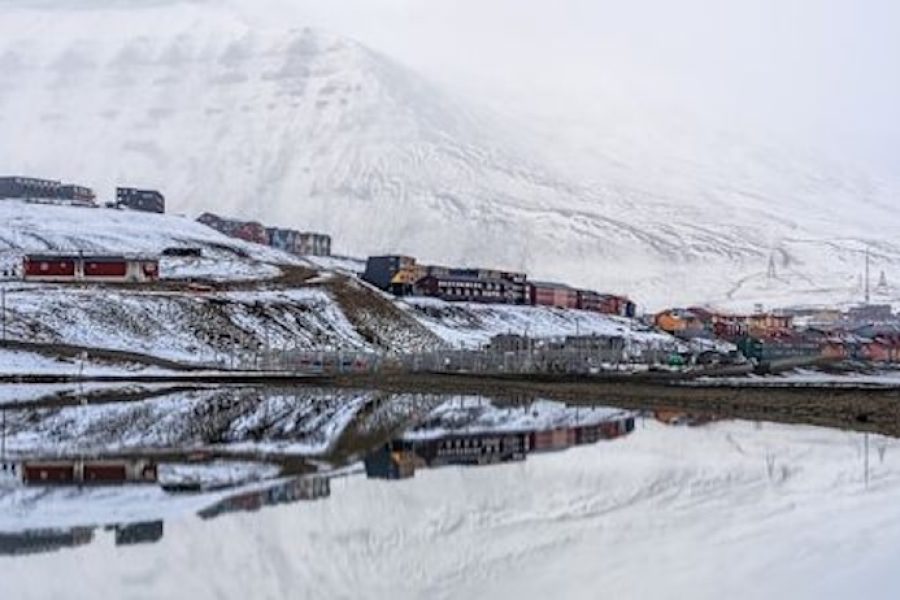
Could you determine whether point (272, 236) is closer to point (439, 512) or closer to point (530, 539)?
point (439, 512)

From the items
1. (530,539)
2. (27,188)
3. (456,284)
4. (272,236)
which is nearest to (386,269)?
(456,284)

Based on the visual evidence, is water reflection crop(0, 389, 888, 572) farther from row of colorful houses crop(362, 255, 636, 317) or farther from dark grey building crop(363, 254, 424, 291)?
dark grey building crop(363, 254, 424, 291)

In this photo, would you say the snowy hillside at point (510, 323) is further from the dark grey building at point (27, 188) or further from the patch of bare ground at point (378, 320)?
the dark grey building at point (27, 188)

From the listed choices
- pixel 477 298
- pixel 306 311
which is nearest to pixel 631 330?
pixel 477 298

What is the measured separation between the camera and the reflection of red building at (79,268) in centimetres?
10444

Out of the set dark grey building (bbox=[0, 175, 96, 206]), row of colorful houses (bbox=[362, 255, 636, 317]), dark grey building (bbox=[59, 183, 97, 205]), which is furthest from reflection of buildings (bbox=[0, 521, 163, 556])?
dark grey building (bbox=[59, 183, 97, 205])

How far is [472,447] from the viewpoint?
33188 mm

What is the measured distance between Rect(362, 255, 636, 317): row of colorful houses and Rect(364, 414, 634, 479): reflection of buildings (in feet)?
325

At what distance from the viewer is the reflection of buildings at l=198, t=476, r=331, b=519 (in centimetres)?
2125

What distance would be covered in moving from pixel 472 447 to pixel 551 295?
125 metres

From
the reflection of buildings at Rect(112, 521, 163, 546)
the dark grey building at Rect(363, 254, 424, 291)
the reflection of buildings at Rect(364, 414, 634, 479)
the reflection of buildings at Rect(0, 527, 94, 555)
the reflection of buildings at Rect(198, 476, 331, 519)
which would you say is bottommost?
the reflection of buildings at Rect(0, 527, 94, 555)

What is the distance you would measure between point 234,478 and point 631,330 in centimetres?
13082

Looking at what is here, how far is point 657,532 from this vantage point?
766 inches

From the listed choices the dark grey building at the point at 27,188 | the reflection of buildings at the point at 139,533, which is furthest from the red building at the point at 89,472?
the dark grey building at the point at 27,188
